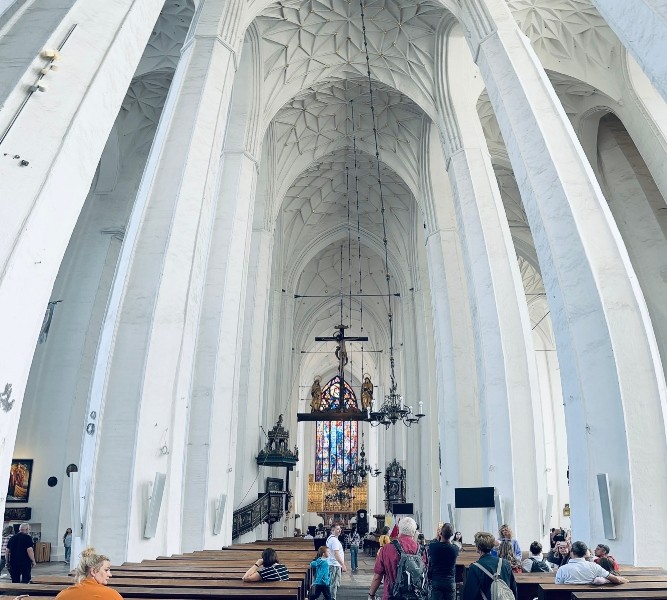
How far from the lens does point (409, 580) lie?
4.15 metres

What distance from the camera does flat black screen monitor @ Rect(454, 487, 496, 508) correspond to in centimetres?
1138

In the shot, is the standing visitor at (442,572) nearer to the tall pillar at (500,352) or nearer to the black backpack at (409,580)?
the black backpack at (409,580)

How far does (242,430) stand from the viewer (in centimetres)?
1611

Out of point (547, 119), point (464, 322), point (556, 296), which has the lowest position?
point (556, 296)

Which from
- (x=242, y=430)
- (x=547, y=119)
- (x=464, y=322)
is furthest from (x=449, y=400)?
(x=547, y=119)

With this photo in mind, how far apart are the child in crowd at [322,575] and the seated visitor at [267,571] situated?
1.79 m

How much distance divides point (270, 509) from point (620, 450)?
12.1 metres

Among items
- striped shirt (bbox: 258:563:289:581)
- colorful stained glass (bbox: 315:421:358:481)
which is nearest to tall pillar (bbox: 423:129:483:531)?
striped shirt (bbox: 258:563:289:581)

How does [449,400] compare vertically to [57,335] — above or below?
below

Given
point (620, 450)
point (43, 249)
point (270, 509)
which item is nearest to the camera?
point (43, 249)

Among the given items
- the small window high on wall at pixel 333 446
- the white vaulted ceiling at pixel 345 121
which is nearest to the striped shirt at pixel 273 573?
the white vaulted ceiling at pixel 345 121

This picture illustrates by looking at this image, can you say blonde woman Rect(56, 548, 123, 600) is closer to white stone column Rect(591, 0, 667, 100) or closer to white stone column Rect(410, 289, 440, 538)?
white stone column Rect(591, 0, 667, 100)

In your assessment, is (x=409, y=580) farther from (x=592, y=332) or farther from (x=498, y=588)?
(x=592, y=332)

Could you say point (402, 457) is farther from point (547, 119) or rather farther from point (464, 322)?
point (547, 119)
